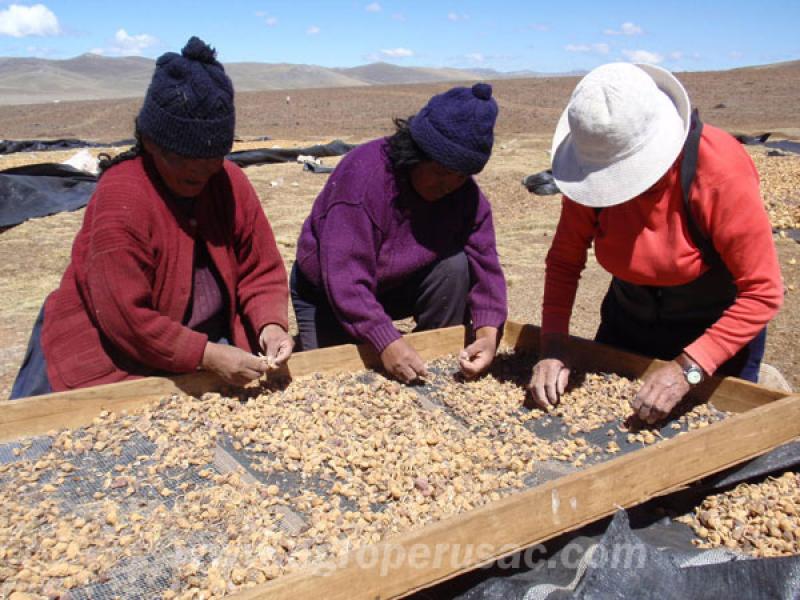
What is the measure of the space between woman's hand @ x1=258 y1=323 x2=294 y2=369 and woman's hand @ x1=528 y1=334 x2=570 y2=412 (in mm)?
854

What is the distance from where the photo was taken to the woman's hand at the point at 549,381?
253 centimetres

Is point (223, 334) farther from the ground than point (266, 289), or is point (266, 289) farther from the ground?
point (266, 289)

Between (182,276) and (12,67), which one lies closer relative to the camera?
(182,276)

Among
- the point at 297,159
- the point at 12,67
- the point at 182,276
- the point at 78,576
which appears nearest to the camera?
the point at 78,576

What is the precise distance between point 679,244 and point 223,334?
1662 mm

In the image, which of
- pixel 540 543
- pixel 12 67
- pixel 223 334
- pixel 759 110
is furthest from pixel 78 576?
pixel 12 67

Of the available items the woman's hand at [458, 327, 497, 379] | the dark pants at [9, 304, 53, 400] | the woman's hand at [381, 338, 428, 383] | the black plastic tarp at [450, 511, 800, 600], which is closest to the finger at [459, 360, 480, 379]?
the woman's hand at [458, 327, 497, 379]

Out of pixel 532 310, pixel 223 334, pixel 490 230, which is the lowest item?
pixel 532 310

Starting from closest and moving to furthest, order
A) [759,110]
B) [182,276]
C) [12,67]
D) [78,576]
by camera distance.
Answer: [78,576] < [182,276] < [759,110] < [12,67]

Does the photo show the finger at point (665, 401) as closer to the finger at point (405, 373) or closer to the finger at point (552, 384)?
the finger at point (552, 384)

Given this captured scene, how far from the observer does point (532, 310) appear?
490 centimetres

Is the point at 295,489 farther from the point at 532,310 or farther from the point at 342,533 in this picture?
the point at 532,310

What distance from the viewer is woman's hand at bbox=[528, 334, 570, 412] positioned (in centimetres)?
253

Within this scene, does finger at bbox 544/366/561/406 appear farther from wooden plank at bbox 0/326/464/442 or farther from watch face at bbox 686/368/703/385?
wooden plank at bbox 0/326/464/442
